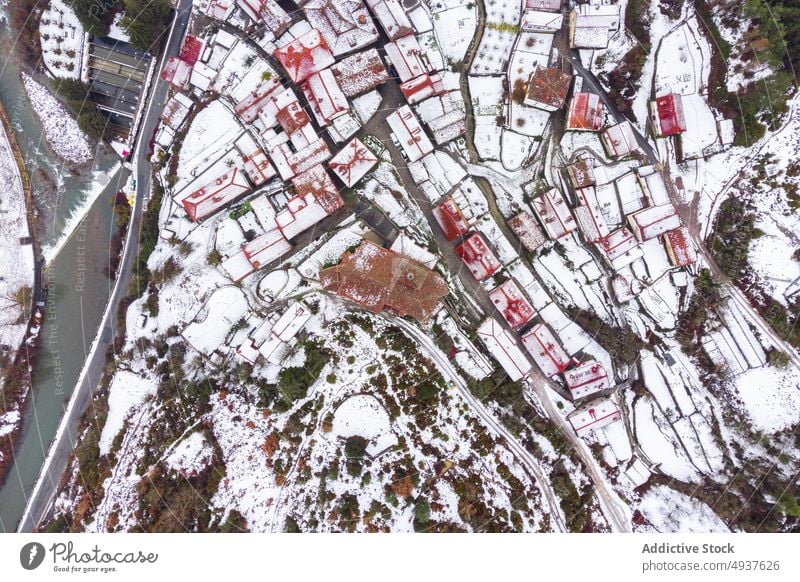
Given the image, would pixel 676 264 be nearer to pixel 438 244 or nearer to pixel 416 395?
pixel 438 244

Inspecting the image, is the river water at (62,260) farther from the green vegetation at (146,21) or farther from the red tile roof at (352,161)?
the red tile roof at (352,161)

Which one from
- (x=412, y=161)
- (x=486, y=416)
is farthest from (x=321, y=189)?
(x=486, y=416)

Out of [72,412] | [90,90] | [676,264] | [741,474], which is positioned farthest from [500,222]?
[72,412]

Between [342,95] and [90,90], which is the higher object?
[90,90]

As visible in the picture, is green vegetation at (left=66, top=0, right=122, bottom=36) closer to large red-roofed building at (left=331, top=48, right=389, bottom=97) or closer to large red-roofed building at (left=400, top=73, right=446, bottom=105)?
large red-roofed building at (left=331, top=48, right=389, bottom=97)

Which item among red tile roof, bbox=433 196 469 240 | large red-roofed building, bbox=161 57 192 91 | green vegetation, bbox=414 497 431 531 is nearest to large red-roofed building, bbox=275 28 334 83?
large red-roofed building, bbox=161 57 192 91

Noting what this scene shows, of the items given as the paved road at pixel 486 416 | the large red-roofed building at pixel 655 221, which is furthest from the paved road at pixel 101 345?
the large red-roofed building at pixel 655 221
